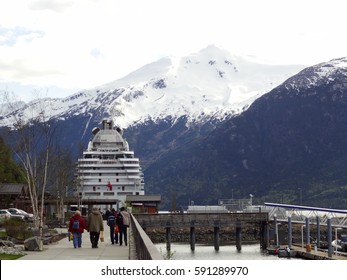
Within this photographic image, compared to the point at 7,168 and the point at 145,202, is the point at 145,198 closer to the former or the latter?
the point at 145,202

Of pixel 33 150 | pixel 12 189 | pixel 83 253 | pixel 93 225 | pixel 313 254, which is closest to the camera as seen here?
pixel 83 253

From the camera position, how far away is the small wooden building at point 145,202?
121775 millimetres

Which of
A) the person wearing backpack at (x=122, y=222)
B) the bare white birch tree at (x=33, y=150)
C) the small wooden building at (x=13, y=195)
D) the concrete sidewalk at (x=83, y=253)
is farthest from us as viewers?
the small wooden building at (x=13, y=195)

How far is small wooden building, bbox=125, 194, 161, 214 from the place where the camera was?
4794 inches

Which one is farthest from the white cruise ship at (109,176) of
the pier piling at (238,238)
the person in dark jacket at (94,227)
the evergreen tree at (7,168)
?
the person in dark jacket at (94,227)

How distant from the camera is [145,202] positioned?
124 metres

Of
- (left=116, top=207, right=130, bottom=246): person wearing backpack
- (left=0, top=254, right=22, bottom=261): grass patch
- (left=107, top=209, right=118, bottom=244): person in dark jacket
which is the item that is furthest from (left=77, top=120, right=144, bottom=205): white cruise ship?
(left=0, top=254, right=22, bottom=261): grass patch

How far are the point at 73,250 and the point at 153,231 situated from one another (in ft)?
255

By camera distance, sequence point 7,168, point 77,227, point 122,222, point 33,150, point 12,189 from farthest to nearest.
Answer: point 7,168 < point 12,189 < point 33,150 < point 122,222 < point 77,227

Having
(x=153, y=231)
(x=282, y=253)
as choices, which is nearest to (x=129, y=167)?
(x=153, y=231)

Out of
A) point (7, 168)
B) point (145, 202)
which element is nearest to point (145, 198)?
point (145, 202)

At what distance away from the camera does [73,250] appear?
3306 centimetres

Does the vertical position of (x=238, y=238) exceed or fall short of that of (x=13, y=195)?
it falls short

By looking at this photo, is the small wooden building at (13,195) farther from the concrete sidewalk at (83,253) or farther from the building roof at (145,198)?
the concrete sidewalk at (83,253)
